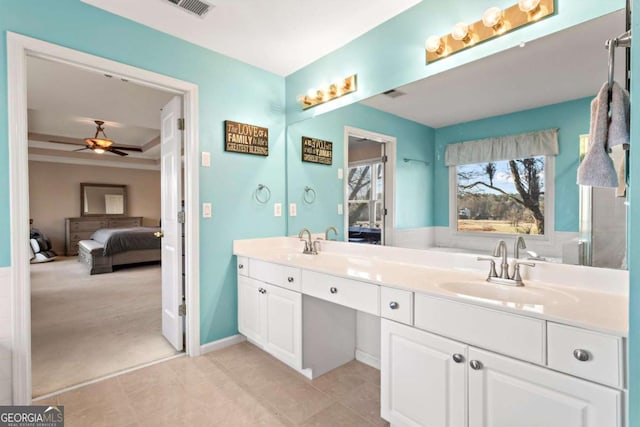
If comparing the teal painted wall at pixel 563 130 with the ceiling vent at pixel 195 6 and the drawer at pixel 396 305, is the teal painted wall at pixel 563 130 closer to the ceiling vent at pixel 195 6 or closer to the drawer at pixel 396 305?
the drawer at pixel 396 305

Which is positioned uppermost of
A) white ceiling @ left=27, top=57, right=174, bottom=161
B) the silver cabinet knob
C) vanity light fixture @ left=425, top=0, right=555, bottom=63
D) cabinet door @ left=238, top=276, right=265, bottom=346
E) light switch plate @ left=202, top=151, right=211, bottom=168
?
white ceiling @ left=27, top=57, right=174, bottom=161

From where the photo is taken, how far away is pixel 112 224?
853cm

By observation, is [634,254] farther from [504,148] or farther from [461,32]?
[461,32]

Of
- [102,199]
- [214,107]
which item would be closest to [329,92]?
[214,107]

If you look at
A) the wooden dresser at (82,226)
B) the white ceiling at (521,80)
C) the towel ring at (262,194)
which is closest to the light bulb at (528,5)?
the white ceiling at (521,80)

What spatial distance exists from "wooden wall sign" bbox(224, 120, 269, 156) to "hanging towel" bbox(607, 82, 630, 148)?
7.60ft

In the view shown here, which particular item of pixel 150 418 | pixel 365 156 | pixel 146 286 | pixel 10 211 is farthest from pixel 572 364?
pixel 146 286

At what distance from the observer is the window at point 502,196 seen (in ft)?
5.22

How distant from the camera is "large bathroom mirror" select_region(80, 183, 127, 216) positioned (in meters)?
8.12

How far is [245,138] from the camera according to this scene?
8.95 ft

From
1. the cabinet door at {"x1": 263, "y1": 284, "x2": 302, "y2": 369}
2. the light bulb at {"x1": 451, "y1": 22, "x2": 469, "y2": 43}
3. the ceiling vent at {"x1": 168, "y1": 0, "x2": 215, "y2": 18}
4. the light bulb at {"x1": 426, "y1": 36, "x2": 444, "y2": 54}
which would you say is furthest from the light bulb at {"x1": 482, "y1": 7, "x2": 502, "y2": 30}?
the cabinet door at {"x1": 263, "y1": 284, "x2": 302, "y2": 369}

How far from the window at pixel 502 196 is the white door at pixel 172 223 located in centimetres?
206

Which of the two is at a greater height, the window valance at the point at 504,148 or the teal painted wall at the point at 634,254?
the window valance at the point at 504,148

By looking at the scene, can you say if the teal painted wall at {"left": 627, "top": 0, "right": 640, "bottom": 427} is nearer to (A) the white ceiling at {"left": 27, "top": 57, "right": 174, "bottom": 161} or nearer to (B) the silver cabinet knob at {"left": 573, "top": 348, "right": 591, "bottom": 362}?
(B) the silver cabinet knob at {"left": 573, "top": 348, "right": 591, "bottom": 362}
